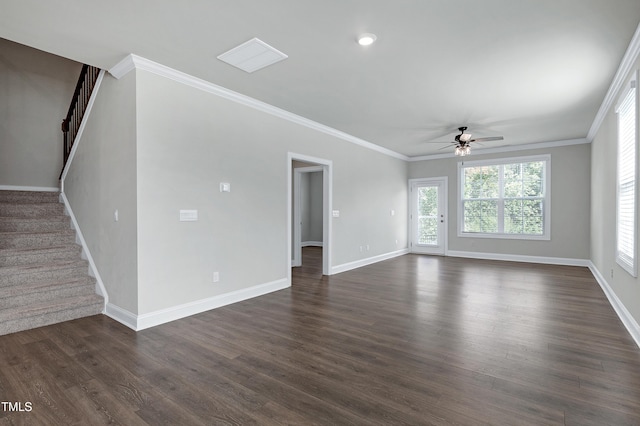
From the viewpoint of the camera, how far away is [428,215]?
920 centimetres

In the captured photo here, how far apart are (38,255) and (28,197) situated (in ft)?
5.37

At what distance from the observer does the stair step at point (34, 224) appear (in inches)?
173

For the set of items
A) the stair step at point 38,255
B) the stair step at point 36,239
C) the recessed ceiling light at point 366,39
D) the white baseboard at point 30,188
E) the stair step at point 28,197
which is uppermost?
the recessed ceiling light at point 366,39

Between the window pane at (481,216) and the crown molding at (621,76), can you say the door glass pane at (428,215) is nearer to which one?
the window pane at (481,216)

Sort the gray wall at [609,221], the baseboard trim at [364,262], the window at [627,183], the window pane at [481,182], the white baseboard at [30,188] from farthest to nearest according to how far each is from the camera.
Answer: the window pane at [481,182], the baseboard trim at [364,262], the white baseboard at [30,188], the gray wall at [609,221], the window at [627,183]

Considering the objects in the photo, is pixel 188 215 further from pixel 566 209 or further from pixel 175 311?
pixel 566 209

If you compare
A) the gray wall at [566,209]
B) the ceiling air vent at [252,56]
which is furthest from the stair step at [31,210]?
the gray wall at [566,209]

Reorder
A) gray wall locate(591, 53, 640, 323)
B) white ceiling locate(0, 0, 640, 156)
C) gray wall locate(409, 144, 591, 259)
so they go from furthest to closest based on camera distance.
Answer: gray wall locate(409, 144, 591, 259) → gray wall locate(591, 53, 640, 323) → white ceiling locate(0, 0, 640, 156)

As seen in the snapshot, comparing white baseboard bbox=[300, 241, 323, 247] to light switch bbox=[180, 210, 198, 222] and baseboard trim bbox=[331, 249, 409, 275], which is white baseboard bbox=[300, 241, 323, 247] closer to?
baseboard trim bbox=[331, 249, 409, 275]

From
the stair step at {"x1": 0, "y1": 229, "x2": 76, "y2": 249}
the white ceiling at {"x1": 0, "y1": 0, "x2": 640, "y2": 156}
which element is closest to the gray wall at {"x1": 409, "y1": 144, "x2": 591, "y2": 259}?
the white ceiling at {"x1": 0, "y1": 0, "x2": 640, "y2": 156}

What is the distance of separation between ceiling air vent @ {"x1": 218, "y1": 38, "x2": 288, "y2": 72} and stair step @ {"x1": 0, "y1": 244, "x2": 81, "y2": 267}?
324cm

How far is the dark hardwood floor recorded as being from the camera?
2.00m

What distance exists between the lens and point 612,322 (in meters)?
3.58

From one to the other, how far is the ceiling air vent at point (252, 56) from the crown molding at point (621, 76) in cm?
319
